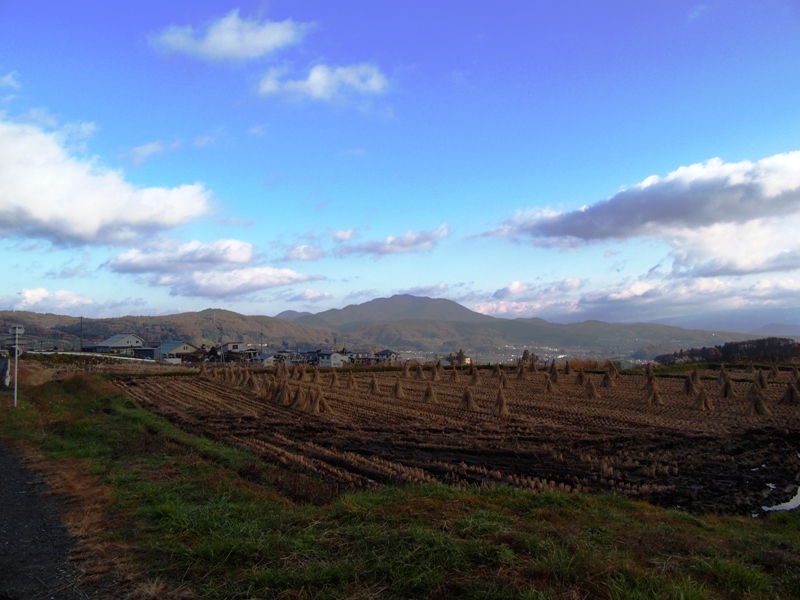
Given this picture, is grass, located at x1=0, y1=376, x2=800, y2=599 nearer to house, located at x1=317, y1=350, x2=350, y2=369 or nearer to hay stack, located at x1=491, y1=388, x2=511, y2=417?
hay stack, located at x1=491, y1=388, x2=511, y2=417

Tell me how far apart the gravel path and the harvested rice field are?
3.68 m

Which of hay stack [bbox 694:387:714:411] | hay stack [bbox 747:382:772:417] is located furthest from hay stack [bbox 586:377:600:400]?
hay stack [bbox 747:382:772:417]

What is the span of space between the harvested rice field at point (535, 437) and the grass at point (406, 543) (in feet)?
5.68

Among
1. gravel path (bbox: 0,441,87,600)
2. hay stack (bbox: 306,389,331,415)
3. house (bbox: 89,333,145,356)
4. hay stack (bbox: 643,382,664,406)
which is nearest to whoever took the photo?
gravel path (bbox: 0,441,87,600)

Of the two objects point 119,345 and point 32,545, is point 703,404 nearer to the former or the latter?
point 32,545

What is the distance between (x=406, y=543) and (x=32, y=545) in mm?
4218

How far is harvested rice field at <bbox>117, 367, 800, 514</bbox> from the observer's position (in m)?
9.88

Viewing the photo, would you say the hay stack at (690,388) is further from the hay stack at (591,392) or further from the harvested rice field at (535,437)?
the hay stack at (591,392)

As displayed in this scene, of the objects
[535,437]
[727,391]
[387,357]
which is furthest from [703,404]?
[387,357]

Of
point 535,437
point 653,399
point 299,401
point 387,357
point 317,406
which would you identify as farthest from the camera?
point 387,357

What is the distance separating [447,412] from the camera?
2034 centimetres

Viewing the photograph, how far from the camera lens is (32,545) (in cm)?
568

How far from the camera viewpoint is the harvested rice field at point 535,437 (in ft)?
32.4

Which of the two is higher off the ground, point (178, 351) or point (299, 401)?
point (299, 401)
